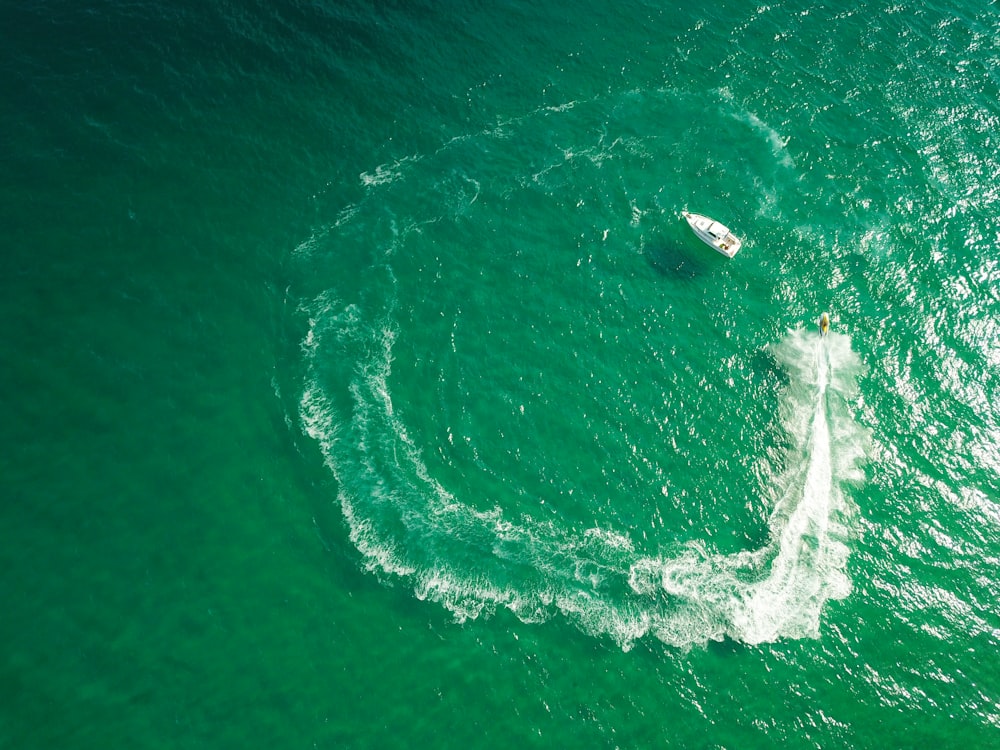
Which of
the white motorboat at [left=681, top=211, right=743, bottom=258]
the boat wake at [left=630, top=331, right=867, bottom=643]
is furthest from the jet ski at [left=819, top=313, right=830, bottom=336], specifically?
the white motorboat at [left=681, top=211, right=743, bottom=258]

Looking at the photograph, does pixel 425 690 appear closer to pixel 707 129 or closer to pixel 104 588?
pixel 104 588

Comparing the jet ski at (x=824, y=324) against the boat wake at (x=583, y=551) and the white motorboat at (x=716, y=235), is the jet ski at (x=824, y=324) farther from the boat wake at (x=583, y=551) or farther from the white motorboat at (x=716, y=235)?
the white motorboat at (x=716, y=235)

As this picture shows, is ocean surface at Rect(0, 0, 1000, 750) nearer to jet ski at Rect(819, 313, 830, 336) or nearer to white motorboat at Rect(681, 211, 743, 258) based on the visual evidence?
jet ski at Rect(819, 313, 830, 336)

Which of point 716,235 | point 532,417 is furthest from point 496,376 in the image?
point 716,235

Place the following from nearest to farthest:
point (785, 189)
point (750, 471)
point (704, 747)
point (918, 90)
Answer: point (704, 747), point (750, 471), point (785, 189), point (918, 90)

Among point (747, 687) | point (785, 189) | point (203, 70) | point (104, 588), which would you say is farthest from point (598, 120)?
point (104, 588)

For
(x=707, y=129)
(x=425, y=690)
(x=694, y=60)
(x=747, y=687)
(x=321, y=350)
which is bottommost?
(x=425, y=690)

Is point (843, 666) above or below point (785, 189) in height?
below
